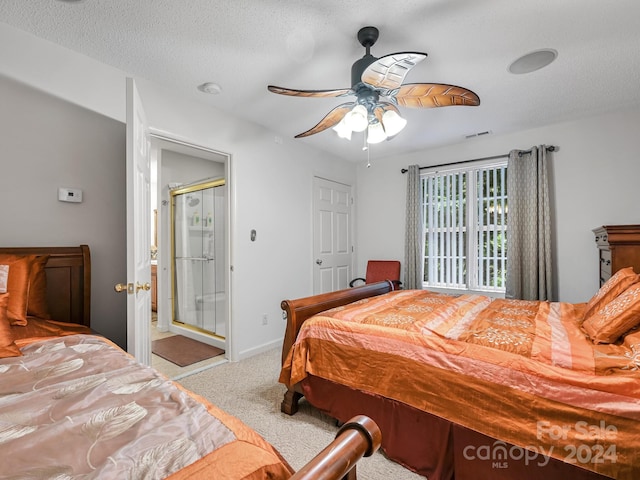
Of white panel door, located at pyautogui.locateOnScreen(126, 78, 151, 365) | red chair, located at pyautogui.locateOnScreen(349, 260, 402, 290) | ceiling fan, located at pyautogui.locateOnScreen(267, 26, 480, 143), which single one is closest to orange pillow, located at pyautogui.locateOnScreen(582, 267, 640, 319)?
ceiling fan, located at pyautogui.locateOnScreen(267, 26, 480, 143)

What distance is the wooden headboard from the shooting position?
1.96m

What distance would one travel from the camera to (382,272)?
4.39 m

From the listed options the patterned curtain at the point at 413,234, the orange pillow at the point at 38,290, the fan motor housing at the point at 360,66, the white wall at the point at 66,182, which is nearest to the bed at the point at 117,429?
the orange pillow at the point at 38,290

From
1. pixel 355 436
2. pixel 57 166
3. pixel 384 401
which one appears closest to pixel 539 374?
pixel 384 401

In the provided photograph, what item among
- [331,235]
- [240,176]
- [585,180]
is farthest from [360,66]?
[585,180]

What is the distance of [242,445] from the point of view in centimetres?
73

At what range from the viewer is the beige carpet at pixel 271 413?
1.67 m

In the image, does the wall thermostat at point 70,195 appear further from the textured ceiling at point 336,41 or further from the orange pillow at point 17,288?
the textured ceiling at point 336,41

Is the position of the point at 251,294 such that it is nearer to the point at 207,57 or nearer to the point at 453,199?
the point at 207,57

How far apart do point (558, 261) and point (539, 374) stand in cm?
269

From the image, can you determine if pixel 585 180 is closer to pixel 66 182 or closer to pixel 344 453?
pixel 344 453

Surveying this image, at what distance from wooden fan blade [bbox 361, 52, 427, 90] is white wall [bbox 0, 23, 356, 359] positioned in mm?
1839

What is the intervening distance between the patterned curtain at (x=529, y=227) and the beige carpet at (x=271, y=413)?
2.68m

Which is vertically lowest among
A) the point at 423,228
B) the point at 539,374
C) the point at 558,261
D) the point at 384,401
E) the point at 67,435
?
the point at 384,401
